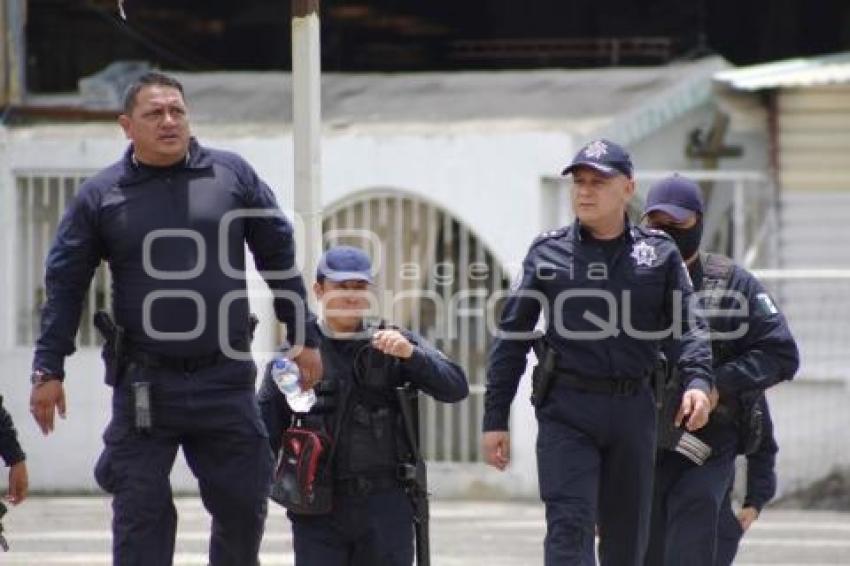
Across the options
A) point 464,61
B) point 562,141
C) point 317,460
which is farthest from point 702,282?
point 464,61

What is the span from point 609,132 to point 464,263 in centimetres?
140

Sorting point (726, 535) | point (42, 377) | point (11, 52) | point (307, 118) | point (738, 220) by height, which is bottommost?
point (726, 535)

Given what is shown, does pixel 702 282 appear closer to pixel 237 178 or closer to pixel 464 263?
pixel 237 178

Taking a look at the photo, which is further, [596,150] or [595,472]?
[596,150]

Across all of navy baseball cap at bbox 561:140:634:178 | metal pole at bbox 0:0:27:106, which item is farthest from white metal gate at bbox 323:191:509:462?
navy baseball cap at bbox 561:140:634:178

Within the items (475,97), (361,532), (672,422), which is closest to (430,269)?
(475,97)

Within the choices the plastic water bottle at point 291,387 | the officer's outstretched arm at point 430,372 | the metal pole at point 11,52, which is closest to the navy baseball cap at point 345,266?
the officer's outstretched arm at point 430,372

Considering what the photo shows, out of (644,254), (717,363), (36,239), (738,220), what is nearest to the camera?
(644,254)

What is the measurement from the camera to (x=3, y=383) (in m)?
17.8

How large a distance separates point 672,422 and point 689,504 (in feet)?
1.26

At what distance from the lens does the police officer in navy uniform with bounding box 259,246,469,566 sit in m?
9.01

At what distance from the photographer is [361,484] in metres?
9.00

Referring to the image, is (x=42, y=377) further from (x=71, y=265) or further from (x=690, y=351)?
(x=690, y=351)

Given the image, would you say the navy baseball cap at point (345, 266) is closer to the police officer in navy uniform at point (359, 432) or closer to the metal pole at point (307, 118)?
the police officer in navy uniform at point (359, 432)
